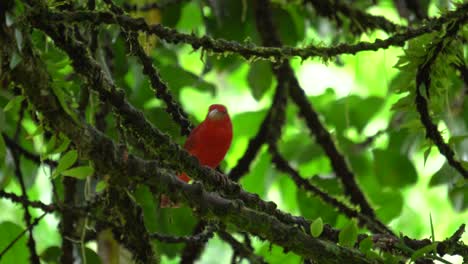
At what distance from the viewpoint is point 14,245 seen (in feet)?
7.29

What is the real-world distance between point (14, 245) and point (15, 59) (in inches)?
41.8

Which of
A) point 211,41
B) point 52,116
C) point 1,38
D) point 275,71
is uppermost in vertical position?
point 275,71

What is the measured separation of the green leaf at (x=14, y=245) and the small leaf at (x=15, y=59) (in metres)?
0.94

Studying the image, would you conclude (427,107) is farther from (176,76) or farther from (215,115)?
(215,115)

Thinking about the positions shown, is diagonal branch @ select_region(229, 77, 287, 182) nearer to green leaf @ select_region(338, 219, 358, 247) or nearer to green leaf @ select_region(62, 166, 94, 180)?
green leaf @ select_region(338, 219, 358, 247)

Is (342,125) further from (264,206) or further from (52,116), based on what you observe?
(52,116)

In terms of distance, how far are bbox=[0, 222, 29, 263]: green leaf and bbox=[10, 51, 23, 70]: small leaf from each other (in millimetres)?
944

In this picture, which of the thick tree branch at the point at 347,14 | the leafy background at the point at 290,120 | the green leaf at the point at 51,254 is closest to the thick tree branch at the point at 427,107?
the leafy background at the point at 290,120

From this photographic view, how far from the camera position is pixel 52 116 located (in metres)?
1.30

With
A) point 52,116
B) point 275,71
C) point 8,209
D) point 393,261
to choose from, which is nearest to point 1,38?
point 52,116

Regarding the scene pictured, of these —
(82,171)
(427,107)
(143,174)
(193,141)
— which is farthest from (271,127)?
(143,174)

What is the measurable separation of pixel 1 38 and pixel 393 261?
2.71ft

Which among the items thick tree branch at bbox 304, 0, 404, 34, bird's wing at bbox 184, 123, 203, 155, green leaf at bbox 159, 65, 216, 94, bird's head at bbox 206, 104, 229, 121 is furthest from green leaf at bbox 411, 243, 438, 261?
bird's head at bbox 206, 104, 229, 121

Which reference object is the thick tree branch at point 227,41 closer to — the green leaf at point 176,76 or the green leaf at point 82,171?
the green leaf at point 82,171
